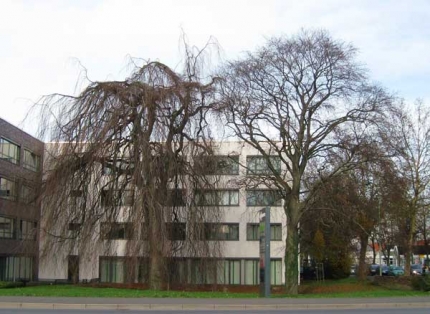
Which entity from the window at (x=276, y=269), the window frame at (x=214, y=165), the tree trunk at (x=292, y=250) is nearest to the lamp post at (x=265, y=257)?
the window frame at (x=214, y=165)

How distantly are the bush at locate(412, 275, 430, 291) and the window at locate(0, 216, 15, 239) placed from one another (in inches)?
1312

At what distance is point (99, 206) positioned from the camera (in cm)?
3095

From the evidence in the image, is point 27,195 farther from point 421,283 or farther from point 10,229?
point 421,283

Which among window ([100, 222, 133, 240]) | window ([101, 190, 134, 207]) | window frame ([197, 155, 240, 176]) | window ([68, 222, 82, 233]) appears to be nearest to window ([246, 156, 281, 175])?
window frame ([197, 155, 240, 176])

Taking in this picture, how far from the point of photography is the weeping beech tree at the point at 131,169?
Answer: 29.6 m

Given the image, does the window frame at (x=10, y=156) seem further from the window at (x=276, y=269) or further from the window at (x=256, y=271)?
the window at (x=276, y=269)

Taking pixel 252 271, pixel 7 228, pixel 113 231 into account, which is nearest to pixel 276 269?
pixel 252 271

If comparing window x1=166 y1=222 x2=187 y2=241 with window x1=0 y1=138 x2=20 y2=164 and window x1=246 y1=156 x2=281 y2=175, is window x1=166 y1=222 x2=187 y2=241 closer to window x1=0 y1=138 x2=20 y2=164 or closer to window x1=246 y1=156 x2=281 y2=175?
window x1=246 y1=156 x2=281 y2=175

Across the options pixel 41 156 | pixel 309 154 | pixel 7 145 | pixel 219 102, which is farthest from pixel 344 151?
pixel 7 145

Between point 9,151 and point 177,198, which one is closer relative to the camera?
point 177,198
